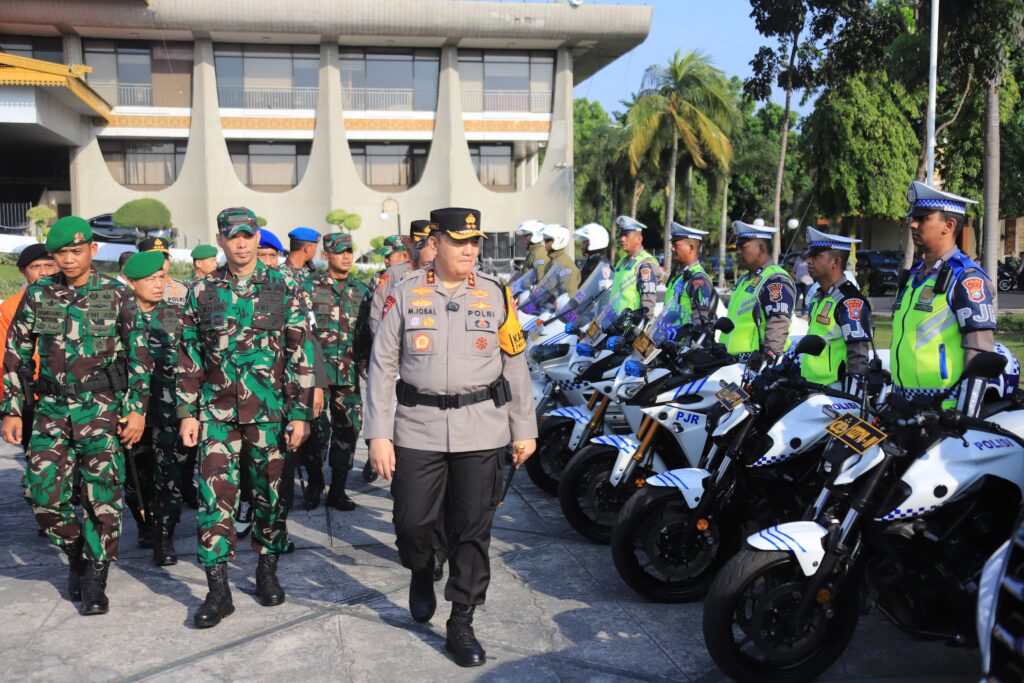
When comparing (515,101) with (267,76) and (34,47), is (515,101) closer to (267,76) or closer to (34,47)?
(267,76)

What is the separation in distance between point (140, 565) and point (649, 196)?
5048cm

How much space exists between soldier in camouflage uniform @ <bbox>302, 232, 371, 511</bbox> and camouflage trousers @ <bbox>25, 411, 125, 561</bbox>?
→ 1.74m

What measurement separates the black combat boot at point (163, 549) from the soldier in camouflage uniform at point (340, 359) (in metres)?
1.19

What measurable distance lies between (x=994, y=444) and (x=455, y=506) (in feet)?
7.21

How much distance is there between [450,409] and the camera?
412cm

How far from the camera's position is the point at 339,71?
3672 cm

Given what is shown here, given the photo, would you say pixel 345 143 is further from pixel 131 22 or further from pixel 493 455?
pixel 493 455

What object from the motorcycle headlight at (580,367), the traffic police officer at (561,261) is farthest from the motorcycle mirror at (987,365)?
the traffic police officer at (561,261)

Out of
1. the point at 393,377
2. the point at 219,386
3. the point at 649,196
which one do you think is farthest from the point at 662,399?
the point at 649,196

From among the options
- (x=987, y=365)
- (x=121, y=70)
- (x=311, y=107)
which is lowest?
(x=987, y=365)

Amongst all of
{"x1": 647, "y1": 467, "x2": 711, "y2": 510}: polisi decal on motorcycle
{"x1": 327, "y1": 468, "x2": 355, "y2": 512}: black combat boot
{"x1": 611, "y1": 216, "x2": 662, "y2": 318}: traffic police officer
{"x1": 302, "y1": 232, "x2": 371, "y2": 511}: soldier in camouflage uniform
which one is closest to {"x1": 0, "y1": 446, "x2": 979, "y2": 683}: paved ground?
{"x1": 647, "y1": 467, "x2": 711, "y2": 510}: polisi decal on motorcycle

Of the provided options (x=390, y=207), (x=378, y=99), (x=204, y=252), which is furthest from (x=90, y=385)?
(x=378, y=99)

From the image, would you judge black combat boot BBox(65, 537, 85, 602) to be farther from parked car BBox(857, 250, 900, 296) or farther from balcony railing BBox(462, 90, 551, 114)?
balcony railing BBox(462, 90, 551, 114)

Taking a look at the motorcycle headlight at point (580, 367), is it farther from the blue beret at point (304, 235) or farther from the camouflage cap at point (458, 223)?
the camouflage cap at point (458, 223)
